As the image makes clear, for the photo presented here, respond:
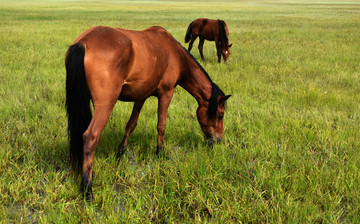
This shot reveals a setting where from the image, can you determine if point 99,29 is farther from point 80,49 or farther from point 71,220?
point 71,220

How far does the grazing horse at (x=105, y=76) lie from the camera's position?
2590 mm

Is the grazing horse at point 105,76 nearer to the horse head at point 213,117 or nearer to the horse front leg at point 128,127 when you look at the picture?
the horse front leg at point 128,127

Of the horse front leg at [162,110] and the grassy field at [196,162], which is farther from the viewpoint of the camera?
the horse front leg at [162,110]

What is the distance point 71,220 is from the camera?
234cm

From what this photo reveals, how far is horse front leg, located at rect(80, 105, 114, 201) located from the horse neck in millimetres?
1534

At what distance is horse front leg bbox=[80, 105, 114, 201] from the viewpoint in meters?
2.59

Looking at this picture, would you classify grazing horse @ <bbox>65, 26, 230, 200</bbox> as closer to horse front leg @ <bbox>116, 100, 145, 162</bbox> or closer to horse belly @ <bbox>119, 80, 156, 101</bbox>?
horse belly @ <bbox>119, 80, 156, 101</bbox>

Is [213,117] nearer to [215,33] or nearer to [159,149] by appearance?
[159,149]

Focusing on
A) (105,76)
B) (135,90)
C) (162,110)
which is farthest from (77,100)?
(162,110)

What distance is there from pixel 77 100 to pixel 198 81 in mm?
1788

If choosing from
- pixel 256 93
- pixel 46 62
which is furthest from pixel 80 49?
pixel 46 62

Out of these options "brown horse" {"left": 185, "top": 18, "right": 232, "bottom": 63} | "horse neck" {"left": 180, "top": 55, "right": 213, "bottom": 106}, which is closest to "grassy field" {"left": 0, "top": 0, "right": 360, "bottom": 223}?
"horse neck" {"left": 180, "top": 55, "right": 213, "bottom": 106}

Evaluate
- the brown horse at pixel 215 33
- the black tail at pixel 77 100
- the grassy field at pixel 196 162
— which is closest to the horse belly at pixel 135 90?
the black tail at pixel 77 100

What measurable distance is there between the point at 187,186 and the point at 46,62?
7847 millimetres
